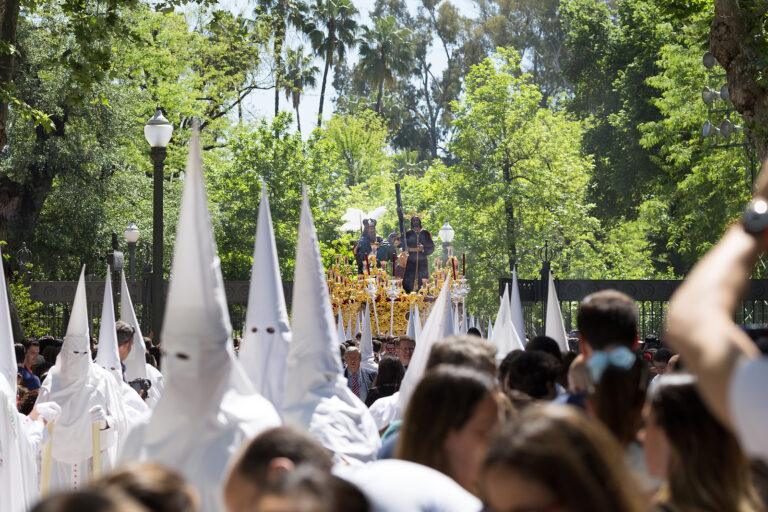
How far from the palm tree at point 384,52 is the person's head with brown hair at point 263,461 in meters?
66.9

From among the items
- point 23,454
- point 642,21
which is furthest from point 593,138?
point 23,454

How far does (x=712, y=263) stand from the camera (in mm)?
2520

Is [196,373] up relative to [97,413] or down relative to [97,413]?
up

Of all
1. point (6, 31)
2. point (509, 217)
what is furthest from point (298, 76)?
point (6, 31)

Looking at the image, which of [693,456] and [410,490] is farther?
[410,490]

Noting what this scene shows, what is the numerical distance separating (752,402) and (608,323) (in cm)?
234

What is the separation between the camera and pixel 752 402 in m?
2.27

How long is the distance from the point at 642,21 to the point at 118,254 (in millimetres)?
25396

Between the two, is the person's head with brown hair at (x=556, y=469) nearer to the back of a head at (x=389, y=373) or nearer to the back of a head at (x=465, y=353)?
the back of a head at (x=465, y=353)

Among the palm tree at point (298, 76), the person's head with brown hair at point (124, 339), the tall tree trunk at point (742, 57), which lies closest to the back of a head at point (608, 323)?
the person's head with brown hair at point (124, 339)

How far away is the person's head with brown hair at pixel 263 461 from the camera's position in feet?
11.0

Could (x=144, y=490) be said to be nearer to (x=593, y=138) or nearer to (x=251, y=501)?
(x=251, y=501)

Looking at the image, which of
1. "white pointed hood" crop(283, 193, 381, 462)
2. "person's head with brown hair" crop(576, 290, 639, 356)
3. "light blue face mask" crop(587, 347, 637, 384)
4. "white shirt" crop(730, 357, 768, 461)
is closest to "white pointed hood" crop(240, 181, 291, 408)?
"white pointed hood" crop(283, 193, 381, 462)

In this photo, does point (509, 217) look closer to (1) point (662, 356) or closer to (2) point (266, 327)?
(1) point (662, 356)
